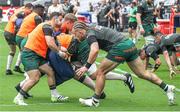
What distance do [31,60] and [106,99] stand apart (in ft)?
6.13

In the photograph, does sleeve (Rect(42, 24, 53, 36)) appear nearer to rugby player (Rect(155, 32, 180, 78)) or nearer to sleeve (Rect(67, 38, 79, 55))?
sleeve (Rect(67, 38, 79, 55))

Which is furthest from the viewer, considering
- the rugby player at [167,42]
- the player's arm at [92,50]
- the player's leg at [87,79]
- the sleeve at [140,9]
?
the sleeve at [140,9]

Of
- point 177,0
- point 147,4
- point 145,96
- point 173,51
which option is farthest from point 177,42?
point 177,0

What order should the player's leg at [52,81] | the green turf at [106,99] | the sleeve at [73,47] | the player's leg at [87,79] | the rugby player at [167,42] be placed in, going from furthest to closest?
the rugby player at [167,42], the sleeve at [73,47], the player's leg at [87,79], the player's leg at [52,81], the green turf at [106,99]

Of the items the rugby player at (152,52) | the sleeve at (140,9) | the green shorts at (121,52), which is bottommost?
the rugby player at (152,52)

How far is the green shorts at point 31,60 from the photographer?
1297cm

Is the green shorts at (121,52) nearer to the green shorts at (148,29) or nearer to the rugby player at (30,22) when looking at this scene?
the rugby player at (30,22)

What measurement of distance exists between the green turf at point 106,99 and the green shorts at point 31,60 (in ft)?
2.33

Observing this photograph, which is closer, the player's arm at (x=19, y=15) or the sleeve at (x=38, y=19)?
the sleeve at (x=38, y=19)

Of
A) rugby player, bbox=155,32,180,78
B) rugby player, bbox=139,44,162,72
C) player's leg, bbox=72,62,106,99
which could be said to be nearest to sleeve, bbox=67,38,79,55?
player's leg, bbox=72,62,106,99

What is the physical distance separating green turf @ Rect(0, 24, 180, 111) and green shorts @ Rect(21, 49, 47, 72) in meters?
0.71

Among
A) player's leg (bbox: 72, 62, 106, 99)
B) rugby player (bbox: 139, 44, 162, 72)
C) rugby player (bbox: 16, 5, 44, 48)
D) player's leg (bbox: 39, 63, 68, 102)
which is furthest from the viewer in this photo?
rugby player (bbox: 139, 44, 162, 72)

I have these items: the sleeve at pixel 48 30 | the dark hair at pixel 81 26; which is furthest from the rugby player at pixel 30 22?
the dark hair at pixel 81 26

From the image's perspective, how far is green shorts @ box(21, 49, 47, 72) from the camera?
12969 mm
